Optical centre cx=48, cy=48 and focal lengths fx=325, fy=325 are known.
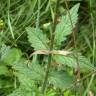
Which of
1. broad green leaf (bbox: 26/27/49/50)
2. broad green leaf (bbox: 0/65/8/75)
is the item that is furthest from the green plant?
broad green leaf (bbox: 0/65/8/75)

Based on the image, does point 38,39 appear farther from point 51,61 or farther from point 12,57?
point 12,57

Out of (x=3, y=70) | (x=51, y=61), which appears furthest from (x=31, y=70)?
(x=3, y=70)

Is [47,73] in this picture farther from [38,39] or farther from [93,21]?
[93,21]

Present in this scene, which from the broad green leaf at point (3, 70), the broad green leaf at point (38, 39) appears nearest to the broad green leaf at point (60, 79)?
the broad green leaf at point (38, 39)

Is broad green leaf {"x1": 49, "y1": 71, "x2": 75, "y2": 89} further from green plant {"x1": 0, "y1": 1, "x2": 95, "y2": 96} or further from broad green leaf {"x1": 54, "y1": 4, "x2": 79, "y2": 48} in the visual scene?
broad green leaf {"x1": 54, "y1": 4, "x2": 79, "y2": 48}

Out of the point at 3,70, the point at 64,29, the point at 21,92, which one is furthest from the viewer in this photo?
the point at 3,70
